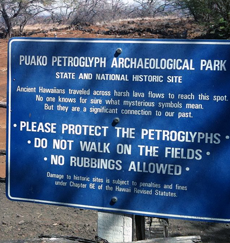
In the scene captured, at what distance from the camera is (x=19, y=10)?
24672mm

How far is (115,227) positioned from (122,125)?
51cm

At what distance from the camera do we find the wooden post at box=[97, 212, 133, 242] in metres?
2.05

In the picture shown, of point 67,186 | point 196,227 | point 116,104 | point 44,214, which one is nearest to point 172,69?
point 116,104

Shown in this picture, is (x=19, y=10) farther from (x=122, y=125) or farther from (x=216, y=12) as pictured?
(x=122, y=125)

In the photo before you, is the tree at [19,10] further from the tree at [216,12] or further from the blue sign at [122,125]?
the blue sign at [122,125]

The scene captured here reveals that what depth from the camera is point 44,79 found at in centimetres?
201

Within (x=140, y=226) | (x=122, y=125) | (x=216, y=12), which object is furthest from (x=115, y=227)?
(x=216, y=12)

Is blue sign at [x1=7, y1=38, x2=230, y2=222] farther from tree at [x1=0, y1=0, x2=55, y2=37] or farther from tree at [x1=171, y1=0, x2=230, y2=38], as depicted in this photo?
tree at [x1=0, y1=0, x2=55, y2=37]

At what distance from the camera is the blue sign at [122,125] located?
1.84 metres

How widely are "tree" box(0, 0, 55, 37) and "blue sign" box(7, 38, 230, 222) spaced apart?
73.7 feet

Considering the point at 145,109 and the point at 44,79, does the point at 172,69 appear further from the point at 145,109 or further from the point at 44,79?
the point at 44,79

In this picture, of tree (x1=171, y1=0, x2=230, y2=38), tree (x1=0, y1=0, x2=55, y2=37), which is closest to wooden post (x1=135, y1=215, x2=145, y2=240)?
tree (x1=171, y1=0, x2=230, y2=38)

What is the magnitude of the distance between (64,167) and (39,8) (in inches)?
1001

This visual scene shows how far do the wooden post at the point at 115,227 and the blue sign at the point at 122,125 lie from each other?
0.33 feet
